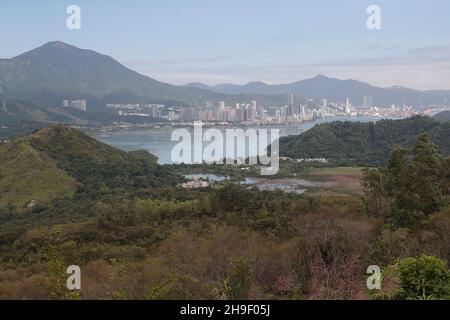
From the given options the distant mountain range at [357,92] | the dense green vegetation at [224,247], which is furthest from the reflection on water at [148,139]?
the dense green vegetation at [224,247]

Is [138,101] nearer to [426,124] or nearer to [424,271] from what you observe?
[426,124]

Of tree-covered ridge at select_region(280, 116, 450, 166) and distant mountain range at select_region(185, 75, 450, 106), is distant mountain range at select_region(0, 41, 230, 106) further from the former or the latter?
tree-covered ridge at select_region(280, 116, 450, 166)

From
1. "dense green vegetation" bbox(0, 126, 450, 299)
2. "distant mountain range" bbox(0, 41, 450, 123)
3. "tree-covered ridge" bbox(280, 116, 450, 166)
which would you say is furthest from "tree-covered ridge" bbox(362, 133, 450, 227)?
"distant mountain range" bbox(0, 41, 450, 123)

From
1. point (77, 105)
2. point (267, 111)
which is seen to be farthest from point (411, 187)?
point (77, 105)

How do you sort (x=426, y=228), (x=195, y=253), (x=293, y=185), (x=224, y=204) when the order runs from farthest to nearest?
(x=293, y=185), (x=224, y=204), (x=426, y=228), (x=195, y=253)

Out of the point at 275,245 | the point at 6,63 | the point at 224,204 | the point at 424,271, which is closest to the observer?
the point at 424,271

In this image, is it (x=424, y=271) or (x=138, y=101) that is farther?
(x=138, y=101)

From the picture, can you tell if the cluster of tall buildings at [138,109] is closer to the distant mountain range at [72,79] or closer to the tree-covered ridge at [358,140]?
the distant mountain range at [72,79]
